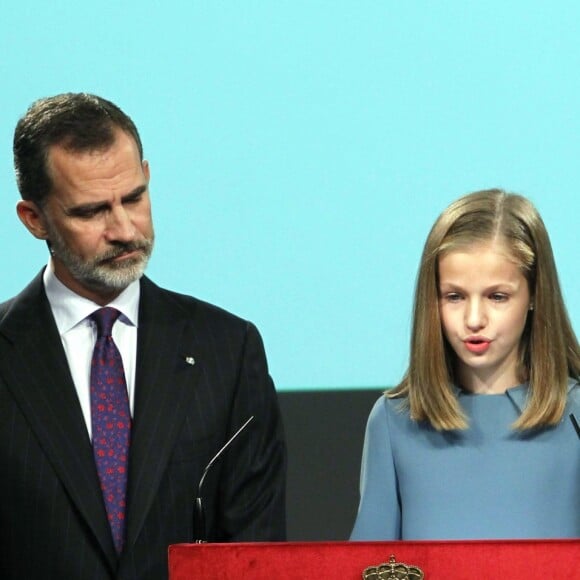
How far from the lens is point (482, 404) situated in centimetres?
181

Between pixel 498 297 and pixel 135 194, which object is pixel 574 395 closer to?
pixel 498 297

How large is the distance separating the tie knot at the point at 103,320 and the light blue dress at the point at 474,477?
Answer: 0.41 m

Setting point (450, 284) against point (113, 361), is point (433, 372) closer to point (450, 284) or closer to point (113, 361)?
point (450, 284)

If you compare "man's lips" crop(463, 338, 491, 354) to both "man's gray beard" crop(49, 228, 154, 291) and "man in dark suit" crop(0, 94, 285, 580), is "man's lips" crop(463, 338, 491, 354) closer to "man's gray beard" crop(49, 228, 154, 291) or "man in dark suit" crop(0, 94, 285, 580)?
"man in dark suit" crop(0, 94, 285, 580)

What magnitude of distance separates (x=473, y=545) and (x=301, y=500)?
65.5 inches

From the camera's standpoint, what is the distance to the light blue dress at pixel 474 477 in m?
1.74

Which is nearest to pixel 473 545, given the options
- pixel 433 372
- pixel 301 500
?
pixel 433 372

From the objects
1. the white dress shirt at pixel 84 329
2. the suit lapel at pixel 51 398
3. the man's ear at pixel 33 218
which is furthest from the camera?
the man's ear at pixel 33 218

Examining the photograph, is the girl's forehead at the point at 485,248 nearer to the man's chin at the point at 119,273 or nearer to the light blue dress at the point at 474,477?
the light blue dress at the point at 474,477

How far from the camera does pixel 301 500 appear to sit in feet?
9.25

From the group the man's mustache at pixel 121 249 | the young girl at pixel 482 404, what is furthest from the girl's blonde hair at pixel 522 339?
the man's mustache at pixel 121 249

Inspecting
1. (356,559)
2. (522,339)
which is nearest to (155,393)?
(522,339)

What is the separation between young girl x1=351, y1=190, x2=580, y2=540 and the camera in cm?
174

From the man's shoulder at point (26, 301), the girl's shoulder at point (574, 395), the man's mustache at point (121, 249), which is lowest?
the girl's shoulder at point (574, 395)
